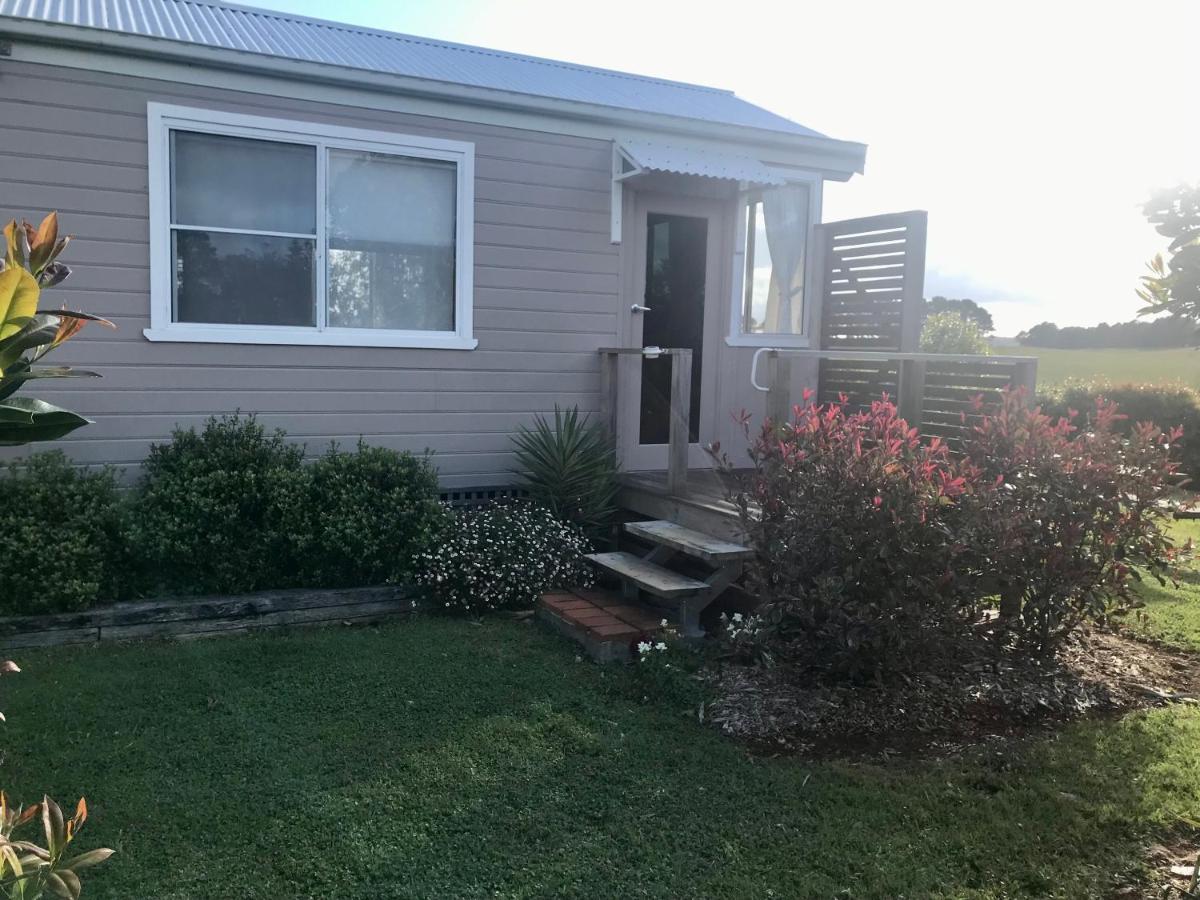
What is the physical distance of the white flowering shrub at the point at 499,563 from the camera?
5.67 m

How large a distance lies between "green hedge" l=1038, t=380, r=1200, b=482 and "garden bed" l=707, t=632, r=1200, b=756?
8.21 meters

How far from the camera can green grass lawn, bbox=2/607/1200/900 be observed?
2.96m

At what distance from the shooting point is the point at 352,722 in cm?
406

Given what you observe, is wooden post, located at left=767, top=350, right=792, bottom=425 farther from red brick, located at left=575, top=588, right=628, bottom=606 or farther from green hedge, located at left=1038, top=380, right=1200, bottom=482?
green hedge, located at left=1038, top=380, right=1200, bottom=482

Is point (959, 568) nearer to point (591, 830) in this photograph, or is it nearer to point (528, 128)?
point (591, 830)

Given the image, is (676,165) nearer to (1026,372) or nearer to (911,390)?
(911,390)

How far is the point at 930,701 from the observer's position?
171 inches

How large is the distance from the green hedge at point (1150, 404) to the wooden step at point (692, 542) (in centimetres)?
833

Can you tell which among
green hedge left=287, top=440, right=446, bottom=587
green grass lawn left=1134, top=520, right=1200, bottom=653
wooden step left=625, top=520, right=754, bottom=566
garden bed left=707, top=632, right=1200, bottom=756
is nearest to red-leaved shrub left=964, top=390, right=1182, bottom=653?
garden bed left=707, top=632, right=1200, bottom=756

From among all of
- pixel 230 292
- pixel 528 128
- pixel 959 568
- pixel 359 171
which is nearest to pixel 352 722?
pixel 959 568

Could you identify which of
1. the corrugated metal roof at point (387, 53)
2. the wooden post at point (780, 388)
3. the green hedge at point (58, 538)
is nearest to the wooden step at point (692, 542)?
the wooden post at point (780, 388)

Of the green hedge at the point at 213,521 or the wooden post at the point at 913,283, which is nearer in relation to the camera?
the green hedge at the point at 213,521

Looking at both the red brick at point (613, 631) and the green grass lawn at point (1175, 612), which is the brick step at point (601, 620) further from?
the green grass lawn at point (1175, 612)

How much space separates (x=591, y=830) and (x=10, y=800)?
202 centimetres
